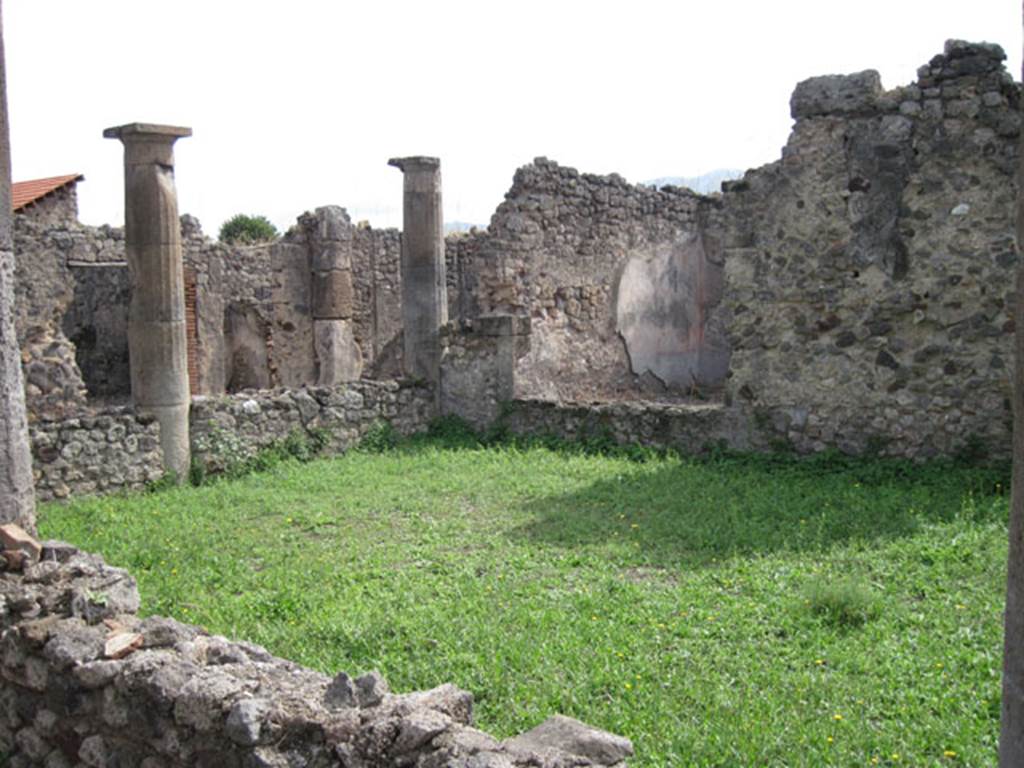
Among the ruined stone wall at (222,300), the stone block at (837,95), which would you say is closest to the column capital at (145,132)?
the stone block at (837,95)

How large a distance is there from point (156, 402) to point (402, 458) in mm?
2539

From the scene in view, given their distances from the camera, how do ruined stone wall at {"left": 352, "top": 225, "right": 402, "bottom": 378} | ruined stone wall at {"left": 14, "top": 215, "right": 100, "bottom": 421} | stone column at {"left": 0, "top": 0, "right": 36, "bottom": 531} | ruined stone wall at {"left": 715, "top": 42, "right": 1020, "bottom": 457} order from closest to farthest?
stone column at {"left": 0, "top": 0, "right": 36, "bottom": 531}, ruined stone wall at {"left": 715, "top": 42, "right": 1020, "bottom": 457}, ruined stone wall at {"left": 14, "top": 215, "right": 100, "bottom": 421}, ruined stone wall at {"left": 352, "top": 225, "right": 402, "bottom": 378}

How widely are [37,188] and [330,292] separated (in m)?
6.62

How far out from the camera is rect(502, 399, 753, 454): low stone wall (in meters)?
9.94

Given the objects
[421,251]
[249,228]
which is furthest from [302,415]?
[249,228]

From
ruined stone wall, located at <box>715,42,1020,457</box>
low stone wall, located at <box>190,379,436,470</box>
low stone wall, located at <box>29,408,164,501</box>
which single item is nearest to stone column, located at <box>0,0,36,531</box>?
low stone wall, located at <box>29,408,164,501</box>

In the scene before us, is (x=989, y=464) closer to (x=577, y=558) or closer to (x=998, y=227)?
A: (x=998, y=227)

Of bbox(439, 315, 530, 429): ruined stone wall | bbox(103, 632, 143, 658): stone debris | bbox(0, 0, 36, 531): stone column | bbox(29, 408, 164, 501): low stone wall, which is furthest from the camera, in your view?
bbox(439, 315, 530, 429): ruined stone wall

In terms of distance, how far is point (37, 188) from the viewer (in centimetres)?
2064

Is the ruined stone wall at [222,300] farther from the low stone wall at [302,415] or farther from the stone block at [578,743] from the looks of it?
the stone block at [578,743]

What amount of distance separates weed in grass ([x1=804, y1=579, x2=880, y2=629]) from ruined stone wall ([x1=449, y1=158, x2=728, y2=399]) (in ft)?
25.8

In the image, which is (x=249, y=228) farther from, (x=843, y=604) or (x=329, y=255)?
(x=843, y=604)

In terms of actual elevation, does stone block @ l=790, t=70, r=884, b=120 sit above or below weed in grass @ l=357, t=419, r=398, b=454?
above

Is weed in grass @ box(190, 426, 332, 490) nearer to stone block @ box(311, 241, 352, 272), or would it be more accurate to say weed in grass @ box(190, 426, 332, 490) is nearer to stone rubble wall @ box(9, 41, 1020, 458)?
stone rubble wall @ box(9, 41, 1020, 458)
